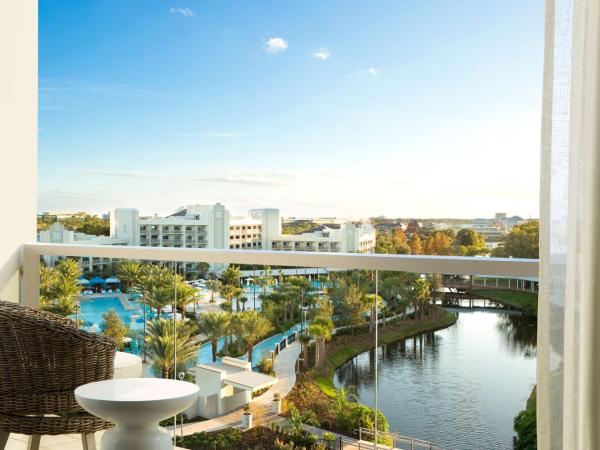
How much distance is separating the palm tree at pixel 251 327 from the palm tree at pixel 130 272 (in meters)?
0.73

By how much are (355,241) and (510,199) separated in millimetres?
4568

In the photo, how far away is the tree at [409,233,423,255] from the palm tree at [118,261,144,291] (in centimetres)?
1329

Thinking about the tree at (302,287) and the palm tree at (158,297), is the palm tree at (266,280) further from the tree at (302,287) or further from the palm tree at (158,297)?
the palm tree at (158,297)

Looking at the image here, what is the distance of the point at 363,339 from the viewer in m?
2.93

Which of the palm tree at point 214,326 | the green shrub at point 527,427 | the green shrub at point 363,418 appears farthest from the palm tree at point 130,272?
the green shrub at point 527,427

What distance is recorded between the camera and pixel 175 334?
353 centimetres

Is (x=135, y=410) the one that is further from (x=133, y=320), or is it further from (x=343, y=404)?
(x=133, y=320)

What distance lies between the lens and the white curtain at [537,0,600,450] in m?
1.99

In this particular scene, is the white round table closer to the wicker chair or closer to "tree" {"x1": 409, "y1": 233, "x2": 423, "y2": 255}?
the wicker chair

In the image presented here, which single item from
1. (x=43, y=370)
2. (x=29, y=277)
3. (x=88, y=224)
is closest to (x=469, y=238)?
(x=88, y=224)

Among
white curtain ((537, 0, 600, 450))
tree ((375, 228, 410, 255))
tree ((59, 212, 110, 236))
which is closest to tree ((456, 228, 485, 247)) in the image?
tree ((375, 228, 410, 255))

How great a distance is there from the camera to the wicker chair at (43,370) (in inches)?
91.0

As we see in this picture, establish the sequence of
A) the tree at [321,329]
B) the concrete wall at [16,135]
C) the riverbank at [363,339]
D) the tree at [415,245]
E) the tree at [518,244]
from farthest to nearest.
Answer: the tree at [415,245]
the tree at [518,244]
the concrete wall at [16,135]
the tree at [321,329]
the riverbank at [363,339]

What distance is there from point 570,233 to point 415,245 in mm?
15408
